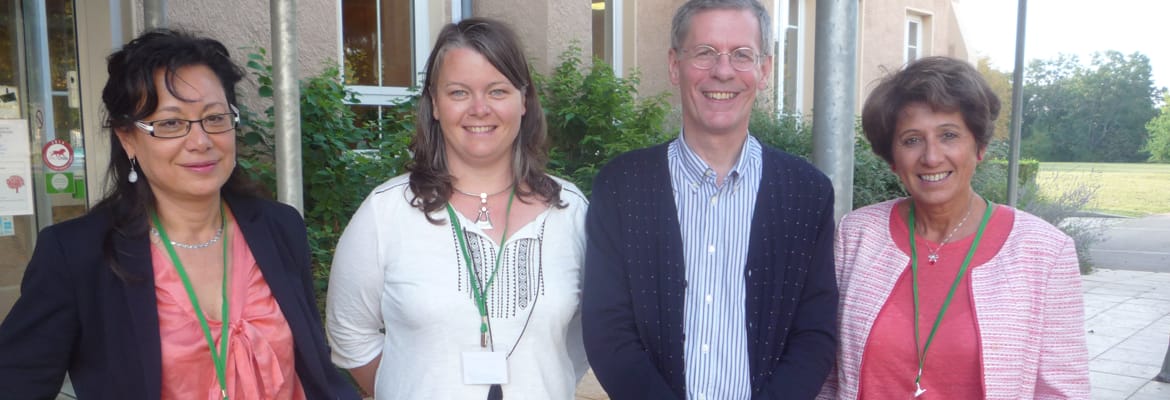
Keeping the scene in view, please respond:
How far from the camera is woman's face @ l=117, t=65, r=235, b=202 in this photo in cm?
208

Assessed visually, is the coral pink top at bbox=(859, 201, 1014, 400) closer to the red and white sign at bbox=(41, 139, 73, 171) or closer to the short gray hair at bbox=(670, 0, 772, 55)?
the short gray hair at bbox=(670, 0, 772, 55)

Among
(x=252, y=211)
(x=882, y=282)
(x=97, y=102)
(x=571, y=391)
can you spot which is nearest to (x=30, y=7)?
(x=97, y=102)

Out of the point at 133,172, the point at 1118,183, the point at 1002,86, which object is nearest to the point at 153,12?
the point at 133,172

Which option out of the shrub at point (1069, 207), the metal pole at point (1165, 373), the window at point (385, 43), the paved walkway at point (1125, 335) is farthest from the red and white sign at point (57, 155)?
the shrub at point (1069, 207)

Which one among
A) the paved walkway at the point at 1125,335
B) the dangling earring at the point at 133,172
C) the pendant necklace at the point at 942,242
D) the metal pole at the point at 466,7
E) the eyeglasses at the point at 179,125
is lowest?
the paved walkway at the point at 1125,335

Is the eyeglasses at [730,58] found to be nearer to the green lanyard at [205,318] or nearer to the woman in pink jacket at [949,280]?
the woman in pink jacket at [949,280]

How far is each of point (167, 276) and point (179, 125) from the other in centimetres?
38

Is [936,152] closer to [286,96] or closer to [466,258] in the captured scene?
[466,258]

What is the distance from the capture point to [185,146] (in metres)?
2.09

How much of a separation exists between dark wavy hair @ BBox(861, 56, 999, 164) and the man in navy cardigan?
25cm

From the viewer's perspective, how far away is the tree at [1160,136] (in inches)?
458

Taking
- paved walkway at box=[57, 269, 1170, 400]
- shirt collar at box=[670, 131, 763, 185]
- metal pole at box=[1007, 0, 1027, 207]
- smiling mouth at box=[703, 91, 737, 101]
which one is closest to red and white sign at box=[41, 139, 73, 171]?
paved walkway at box=[57, 269, 1170, 400]

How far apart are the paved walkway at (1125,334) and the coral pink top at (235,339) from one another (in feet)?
10.5

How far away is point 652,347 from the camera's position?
7.63 feet
